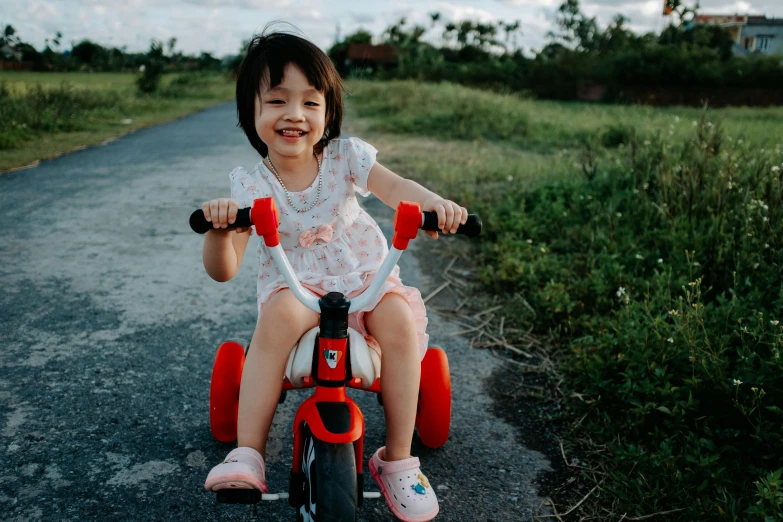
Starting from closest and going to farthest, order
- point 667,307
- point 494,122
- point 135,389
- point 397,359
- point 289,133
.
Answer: point 397,359, point 289,133, point 135,389, point 667,307, point 494,122

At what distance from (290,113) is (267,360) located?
0.75 metres

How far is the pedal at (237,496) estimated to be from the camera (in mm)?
1707

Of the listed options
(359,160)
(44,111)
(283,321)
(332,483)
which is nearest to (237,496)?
(332,483)

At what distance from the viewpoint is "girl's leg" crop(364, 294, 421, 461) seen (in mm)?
1882

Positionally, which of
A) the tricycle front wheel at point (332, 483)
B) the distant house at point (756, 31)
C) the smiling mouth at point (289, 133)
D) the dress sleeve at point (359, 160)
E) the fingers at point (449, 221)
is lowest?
the tricycle front wheel at point (332, 483)

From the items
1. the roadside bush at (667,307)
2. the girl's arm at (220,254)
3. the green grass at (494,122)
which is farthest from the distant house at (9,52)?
the girl's arm at (220,254)

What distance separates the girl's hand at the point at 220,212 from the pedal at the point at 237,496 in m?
0.71

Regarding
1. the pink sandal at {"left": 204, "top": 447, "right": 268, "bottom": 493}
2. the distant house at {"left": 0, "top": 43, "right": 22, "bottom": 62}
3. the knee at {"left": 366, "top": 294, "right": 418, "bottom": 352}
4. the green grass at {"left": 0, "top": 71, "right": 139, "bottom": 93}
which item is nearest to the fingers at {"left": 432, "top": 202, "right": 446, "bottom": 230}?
the knee at {"left": 366, "top": 294, "right": 418, "bottom": 352}

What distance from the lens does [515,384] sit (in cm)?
283

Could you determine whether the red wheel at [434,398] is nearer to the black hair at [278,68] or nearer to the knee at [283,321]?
the knee at [283,321]

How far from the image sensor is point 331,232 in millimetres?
2160

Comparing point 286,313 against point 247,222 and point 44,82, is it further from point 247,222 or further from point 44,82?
point 44,82

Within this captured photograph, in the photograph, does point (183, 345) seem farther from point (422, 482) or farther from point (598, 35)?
point (598, 35)

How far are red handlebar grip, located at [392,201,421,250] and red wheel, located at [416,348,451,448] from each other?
76 cm
